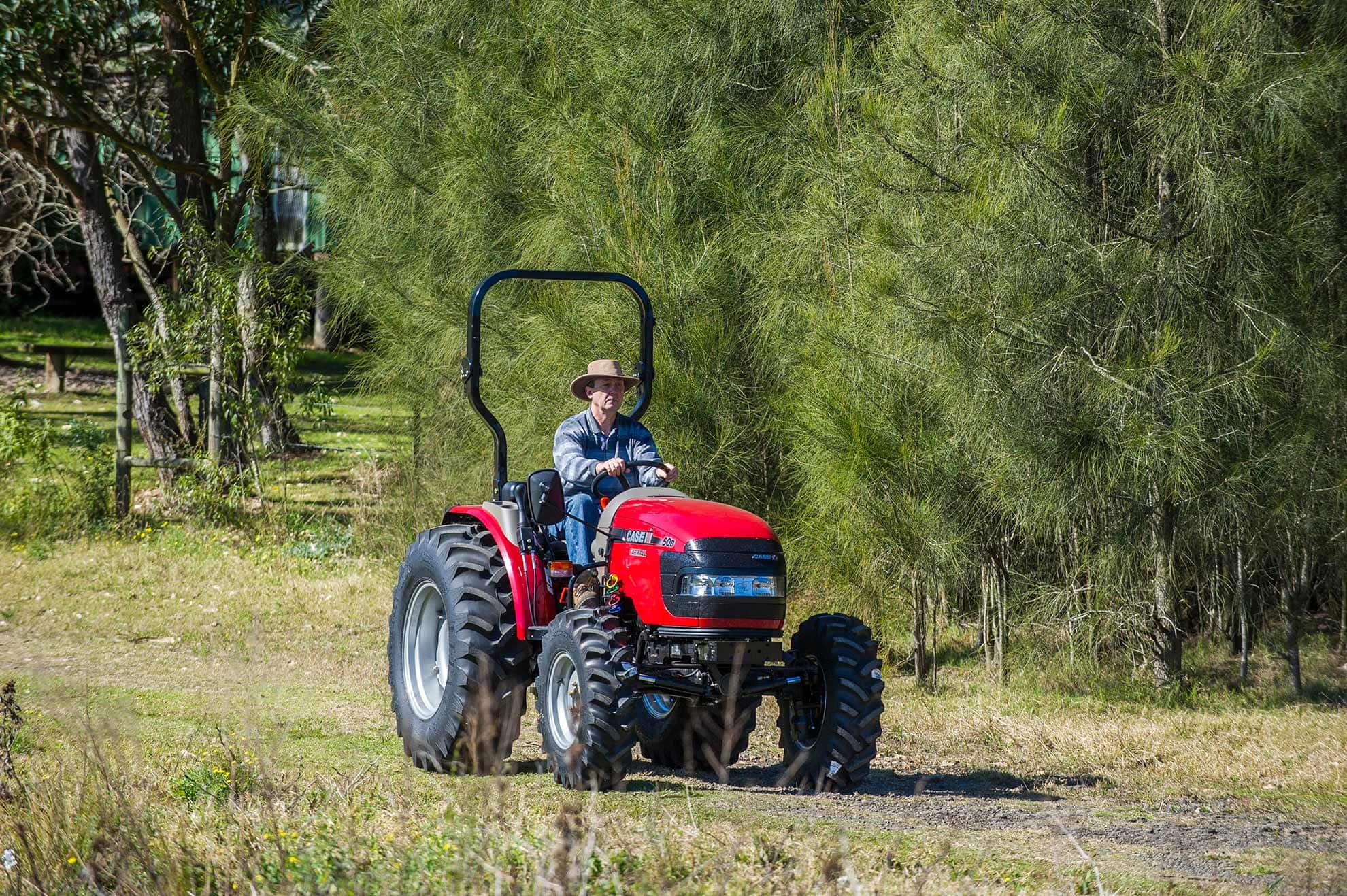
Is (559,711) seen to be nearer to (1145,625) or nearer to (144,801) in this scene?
(144,801)

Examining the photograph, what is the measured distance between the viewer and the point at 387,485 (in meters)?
11.9

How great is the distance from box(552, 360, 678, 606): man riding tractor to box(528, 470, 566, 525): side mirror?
0.36 feet

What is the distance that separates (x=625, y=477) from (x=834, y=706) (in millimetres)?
1274

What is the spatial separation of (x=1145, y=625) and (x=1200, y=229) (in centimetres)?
208

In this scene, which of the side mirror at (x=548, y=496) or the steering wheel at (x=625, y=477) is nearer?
the side mirror at (x=548, y=496)

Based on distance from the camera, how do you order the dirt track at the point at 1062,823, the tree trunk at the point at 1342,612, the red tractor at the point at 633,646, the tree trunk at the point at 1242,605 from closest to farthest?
1. the dirt track at the point at 1062,823
2. the red tractor at the point at 633,646
3. the tree trunk at the point at 1242,605
4. the tree trunk at the point at 1342,612

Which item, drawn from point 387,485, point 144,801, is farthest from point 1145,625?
point 387,485

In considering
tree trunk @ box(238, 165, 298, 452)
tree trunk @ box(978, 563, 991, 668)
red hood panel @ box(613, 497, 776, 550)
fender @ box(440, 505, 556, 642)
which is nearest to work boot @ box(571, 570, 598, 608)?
fender @ box(440, 505, 556, 642)

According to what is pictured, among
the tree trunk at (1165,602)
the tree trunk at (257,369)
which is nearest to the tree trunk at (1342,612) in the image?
the tree trunk at (1165,602)

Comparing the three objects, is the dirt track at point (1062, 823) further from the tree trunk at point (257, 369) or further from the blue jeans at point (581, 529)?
the tree trunk at point (257, 369)

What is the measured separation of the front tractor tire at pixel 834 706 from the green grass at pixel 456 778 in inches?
5.8

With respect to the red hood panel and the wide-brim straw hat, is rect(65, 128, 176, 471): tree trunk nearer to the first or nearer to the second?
the wide-brim straw hat

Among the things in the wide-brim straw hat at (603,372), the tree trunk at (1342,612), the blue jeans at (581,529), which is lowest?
the tree trunk at (1342,612)

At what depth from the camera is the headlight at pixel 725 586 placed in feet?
17.2
